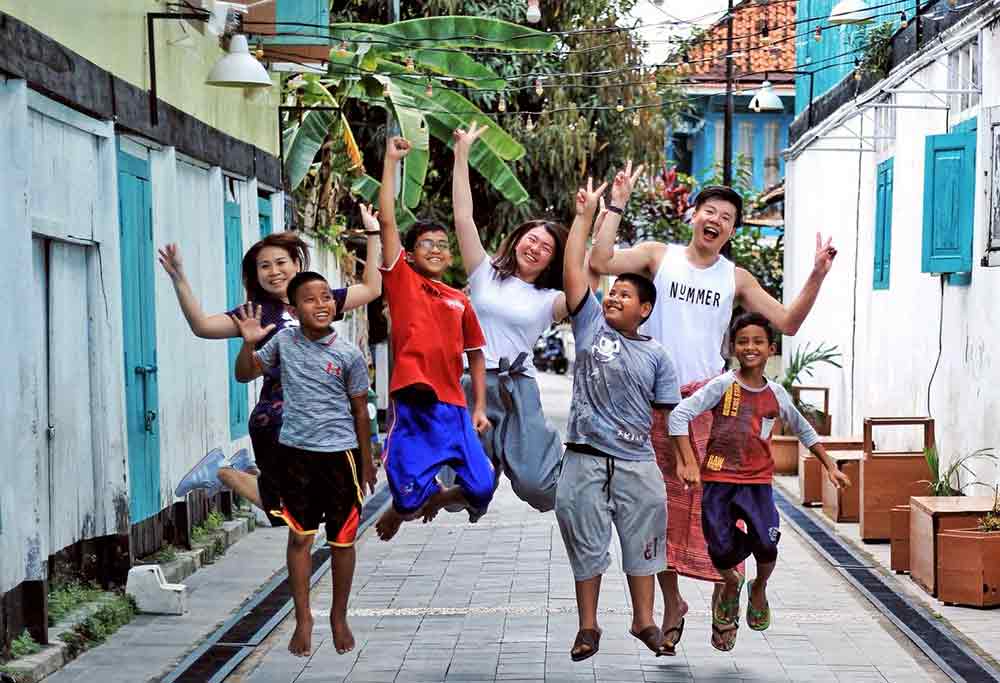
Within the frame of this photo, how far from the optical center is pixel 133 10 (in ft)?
40.0

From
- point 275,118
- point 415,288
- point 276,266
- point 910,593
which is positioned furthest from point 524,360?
point 275,118

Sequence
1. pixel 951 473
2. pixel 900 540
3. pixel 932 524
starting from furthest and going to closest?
pixel 951 473
pixel 900 540
pixel 932 524

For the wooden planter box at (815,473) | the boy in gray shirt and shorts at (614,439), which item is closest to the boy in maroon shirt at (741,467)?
the boy in gray shirt and shorts at (614,439)

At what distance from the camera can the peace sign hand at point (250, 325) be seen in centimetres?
838

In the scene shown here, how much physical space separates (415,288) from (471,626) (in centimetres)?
267

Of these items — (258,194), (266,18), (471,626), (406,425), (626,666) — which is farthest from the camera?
(258,194)

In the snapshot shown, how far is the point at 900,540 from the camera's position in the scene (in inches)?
488

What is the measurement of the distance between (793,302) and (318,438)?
2343 millimetres

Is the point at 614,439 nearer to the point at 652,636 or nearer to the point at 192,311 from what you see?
the point at 652,636

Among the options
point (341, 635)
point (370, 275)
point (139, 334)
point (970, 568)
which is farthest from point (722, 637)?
point (139, 334)

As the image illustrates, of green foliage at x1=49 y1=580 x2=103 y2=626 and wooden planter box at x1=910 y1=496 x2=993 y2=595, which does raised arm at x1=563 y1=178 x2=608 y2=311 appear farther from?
wooden planter box at x1=910 y1=496 x2=993 y2=595

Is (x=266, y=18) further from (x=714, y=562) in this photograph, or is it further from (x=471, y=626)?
(x=714, y=562)

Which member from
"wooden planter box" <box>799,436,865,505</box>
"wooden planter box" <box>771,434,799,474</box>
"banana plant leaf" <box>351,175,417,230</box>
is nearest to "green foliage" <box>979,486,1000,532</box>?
"wooden planter box" <box>799,436,865,505</box>

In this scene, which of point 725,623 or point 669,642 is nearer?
point 669,642
